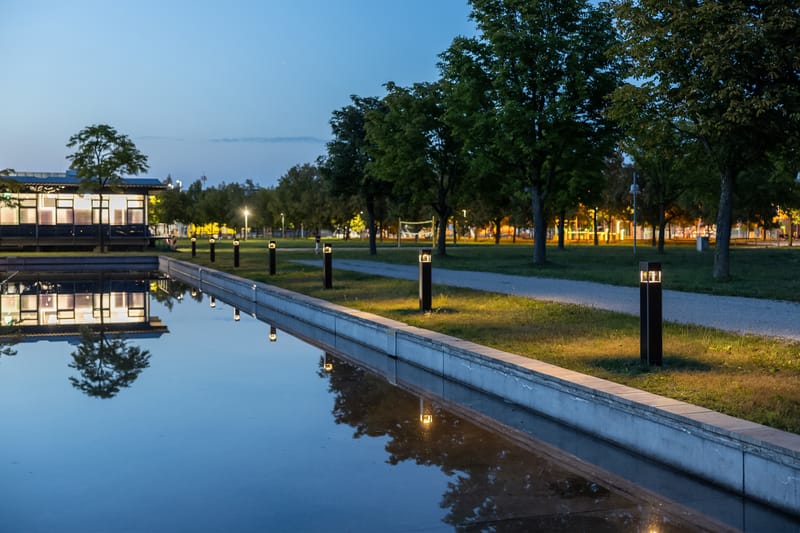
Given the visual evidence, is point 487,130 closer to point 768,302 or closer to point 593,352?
point 768,302

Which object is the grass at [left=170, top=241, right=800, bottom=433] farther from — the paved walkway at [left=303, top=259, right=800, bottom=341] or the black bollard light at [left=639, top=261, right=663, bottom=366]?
the paved walkway at [left=303, top=259, right=800, bottom=341]

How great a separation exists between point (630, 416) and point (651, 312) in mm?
2455

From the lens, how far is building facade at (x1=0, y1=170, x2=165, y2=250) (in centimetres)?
5839

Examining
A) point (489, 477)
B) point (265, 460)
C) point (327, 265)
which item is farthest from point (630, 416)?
point (327, 265)

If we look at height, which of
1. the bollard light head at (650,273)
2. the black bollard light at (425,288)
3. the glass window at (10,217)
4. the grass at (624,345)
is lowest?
the grass at (624,345)

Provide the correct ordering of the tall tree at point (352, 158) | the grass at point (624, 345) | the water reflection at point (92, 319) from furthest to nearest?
the tall tree at point (352, 158)
the water reflection at point (92, 319)
the grass at point (624, 345)

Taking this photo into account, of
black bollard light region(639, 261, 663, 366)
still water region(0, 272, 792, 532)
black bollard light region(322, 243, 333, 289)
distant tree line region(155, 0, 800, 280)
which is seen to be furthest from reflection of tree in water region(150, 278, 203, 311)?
black bollard light region(639, 261, 663, 366)

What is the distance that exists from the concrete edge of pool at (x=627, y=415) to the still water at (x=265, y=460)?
0.59 m

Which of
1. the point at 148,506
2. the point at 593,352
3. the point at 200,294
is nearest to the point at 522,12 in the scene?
the point at 200,294

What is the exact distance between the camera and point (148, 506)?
5754mm

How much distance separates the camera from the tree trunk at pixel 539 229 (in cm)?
3272

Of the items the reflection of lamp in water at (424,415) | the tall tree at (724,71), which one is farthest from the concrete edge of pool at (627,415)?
the tall tree at (724,71)

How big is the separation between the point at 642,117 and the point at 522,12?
29.4ft

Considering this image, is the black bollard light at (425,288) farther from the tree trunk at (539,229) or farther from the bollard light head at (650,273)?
the tree trunk at (539,229)
